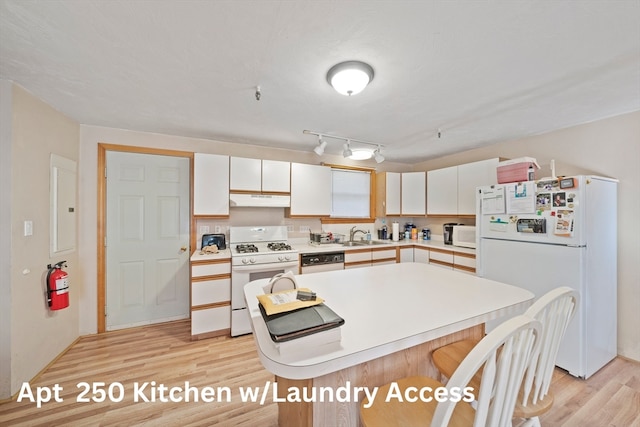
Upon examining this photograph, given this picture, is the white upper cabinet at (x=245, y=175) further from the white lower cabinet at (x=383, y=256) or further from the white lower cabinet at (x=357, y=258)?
the white lower cabinet at (x=383, y=256)

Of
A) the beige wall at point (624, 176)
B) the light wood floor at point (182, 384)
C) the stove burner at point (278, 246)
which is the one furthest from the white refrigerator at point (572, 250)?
the stove burner at point (278, 246)

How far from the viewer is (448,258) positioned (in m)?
3.20

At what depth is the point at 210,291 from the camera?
2.59 meters

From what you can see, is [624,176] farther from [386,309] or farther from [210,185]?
[210,185]

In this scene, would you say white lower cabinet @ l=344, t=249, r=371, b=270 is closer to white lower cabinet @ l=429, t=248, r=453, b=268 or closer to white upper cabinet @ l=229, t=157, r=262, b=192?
white lower cabinet @ l=429, t=248, r=453, b=268

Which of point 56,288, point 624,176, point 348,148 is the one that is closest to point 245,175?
point 348,148

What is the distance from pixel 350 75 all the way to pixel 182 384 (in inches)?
103

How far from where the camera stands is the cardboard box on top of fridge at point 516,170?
238 cm

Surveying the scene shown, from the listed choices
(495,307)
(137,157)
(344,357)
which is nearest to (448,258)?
(495,307)

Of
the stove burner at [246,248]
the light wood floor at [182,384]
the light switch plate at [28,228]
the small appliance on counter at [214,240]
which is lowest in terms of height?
the light wood floor at [182,384]

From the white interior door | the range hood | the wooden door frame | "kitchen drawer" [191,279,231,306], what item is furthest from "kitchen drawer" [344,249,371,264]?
the wooden door frame

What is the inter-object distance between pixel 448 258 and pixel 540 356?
2387 mm

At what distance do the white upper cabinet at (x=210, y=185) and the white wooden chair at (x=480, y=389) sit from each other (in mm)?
2558

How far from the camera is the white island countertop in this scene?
77cm
